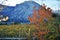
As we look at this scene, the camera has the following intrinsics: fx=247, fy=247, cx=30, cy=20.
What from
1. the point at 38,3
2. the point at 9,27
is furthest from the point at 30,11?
the point at 9,27

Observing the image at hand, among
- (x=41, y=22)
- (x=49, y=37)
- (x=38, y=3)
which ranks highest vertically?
(x=38, y=3)

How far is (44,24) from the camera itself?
5195 millimetres

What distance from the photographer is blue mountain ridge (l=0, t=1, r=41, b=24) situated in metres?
5.27

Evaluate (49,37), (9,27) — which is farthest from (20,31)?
(49,37)

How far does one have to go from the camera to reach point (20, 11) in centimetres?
532

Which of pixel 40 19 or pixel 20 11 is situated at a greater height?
pixel 20 11

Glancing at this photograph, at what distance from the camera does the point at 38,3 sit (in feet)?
17.3

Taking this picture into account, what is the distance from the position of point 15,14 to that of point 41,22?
1.96 ft

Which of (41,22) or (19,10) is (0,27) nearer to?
(19,10)

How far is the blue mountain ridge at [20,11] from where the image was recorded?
17.3 feet

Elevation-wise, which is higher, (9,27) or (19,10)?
(19,10)

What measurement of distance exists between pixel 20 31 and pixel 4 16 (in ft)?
1.55

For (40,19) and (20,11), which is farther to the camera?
(20,11)

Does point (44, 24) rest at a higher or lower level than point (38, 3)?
lower
